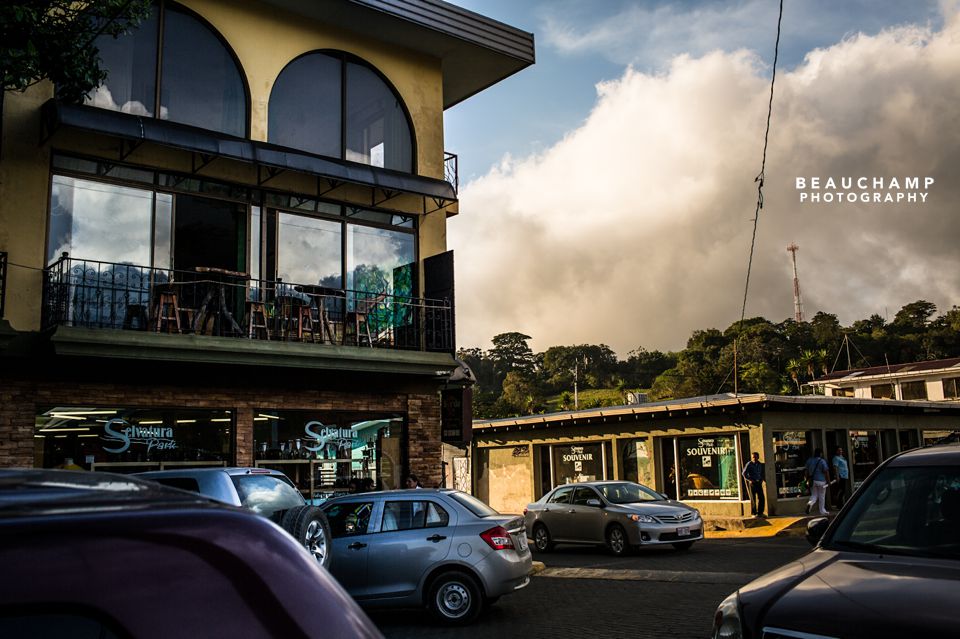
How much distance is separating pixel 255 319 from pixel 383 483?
15.1 ft

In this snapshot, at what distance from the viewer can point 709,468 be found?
28594mm

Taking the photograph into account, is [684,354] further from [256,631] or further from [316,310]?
[256,631]

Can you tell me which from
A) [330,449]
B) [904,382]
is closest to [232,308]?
[330,449]

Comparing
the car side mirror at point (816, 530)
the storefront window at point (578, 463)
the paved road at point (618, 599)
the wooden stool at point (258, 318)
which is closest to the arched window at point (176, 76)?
the wooden stool at point (258, 318)

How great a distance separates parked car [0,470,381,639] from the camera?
104cm

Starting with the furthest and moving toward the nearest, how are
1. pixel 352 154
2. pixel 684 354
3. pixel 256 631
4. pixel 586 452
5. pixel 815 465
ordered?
pixel 684 354
pixel 586 452
pixel 815 465
pixel 352 154
pixel 256 631

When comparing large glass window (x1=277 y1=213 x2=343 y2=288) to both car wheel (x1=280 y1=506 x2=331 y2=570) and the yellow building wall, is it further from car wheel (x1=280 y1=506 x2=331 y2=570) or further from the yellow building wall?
car wheel (x1=280 y1=506 x2=331 y2=570)

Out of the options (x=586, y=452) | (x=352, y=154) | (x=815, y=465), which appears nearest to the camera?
(x=352, y=154)

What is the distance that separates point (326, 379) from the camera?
60.4 ft

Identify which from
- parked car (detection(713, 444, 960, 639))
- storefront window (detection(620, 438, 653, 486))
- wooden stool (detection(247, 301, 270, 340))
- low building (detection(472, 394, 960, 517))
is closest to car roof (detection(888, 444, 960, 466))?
parked car (detection(713, 444, 960, 639))

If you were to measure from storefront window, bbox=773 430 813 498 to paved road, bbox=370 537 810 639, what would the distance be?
813cm

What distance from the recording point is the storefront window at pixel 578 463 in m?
32.4

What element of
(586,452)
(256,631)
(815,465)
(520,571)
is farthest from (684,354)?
(256,631)

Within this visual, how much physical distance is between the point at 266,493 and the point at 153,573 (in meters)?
10.0
